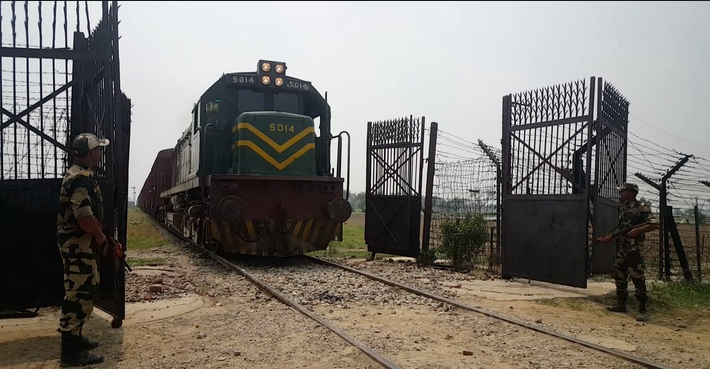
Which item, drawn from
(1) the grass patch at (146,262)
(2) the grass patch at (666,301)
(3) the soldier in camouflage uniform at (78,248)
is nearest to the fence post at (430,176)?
(2) the grass patch at (666,301)

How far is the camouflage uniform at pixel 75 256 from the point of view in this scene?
4184mm

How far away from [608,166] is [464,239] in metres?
2.91

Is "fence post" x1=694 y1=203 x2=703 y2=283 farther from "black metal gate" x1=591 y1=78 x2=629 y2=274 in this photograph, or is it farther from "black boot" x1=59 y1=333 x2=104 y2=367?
"black boot" x1=59 y1=333 x2=104 y2=367

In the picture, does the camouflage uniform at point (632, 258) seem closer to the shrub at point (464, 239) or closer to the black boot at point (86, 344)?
the shrub at point (464, 239)

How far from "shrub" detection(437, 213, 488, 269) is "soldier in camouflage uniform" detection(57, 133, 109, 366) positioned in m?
6.91

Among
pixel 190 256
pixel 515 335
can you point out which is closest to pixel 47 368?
pixel 515 335

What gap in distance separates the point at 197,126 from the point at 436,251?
569 centimetres

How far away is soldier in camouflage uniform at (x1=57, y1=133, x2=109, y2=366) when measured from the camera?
4.12 metres

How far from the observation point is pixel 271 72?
10.1m

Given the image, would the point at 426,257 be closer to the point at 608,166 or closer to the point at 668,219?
the point at 608,166

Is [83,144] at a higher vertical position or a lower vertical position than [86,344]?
higher

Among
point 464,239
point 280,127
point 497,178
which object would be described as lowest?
point 464,239

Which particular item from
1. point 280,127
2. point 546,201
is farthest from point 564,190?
point 280,127

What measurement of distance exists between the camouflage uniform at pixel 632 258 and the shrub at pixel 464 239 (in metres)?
3.43
